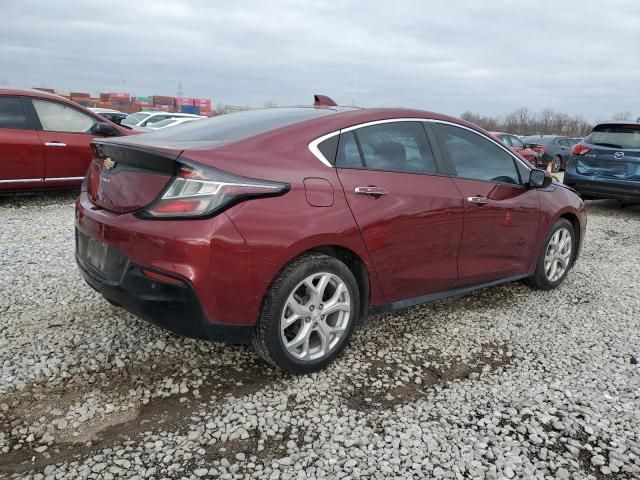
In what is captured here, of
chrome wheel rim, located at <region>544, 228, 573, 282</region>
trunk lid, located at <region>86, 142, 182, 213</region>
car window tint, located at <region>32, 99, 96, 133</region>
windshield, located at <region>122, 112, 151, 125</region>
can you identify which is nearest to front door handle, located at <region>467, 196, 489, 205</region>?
chrome wheel rim, located at <region>544, 228, 573, 282</region>

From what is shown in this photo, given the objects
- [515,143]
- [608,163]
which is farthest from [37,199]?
[515,143]

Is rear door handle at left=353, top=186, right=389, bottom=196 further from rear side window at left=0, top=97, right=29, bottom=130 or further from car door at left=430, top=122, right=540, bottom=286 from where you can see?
rear side window at left=0, top=97, right=29, bottom=130

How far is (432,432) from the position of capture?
2.55 metres

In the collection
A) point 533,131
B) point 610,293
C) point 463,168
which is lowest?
point 610,293

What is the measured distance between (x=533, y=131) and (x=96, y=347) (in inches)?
2502

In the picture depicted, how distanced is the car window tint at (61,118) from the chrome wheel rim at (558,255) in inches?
249

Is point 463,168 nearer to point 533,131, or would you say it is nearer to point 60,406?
point 60,406

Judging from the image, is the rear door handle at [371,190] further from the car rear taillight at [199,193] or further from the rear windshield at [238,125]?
the car rear taillight at [199,193]

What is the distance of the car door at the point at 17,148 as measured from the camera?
22.3 feet

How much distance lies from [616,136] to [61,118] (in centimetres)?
855

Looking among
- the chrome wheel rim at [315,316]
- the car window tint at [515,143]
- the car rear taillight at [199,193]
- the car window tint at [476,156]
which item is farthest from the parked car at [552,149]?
the car rear taillight at [199,193]

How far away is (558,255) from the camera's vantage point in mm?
4840

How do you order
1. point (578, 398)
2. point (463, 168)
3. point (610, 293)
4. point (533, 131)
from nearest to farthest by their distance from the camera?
point (578, 398)
point (463, 168)
point (610, 293)
point (533, 131)

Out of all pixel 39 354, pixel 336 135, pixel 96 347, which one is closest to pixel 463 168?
pixel 336 135
